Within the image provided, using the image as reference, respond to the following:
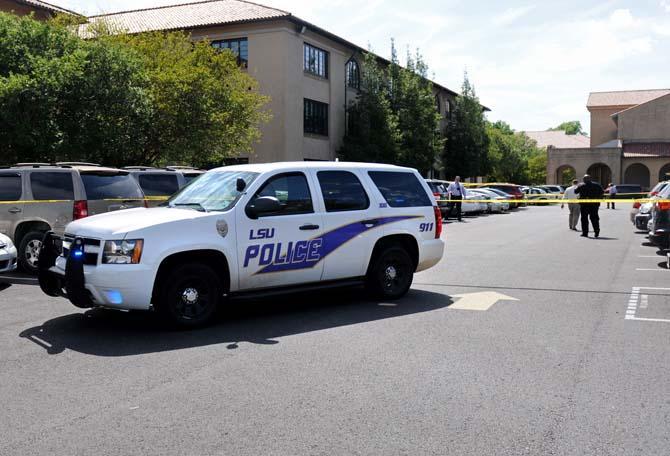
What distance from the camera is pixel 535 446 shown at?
4059 millimetres

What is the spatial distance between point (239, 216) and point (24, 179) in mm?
6262

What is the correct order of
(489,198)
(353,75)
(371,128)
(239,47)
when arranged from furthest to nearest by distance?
(353,75) < (371,128) < (489,198) < (239,47)

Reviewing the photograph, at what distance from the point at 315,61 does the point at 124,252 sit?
3248 cm

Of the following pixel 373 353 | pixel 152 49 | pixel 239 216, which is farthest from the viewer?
pixel 152 49

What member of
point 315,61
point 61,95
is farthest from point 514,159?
point 61,95

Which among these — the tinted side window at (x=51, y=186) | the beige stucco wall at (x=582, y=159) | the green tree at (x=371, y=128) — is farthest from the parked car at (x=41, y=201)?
the beige stucco wall at (x=582, y=159)

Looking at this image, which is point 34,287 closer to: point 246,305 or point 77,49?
point 246,305

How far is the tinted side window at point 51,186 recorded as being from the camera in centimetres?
1189

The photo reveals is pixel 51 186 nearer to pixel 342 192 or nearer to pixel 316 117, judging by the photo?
pixel 342 192

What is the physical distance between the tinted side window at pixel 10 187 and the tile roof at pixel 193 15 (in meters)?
23.6

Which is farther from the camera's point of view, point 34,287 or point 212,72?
point 212,72

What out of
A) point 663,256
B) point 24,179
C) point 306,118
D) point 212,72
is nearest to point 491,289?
point 663,256

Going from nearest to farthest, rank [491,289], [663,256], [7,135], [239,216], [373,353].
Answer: [373,353] < [239,216] < [491,289] < [663,256] < [7,135]

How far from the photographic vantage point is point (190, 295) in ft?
23.8
